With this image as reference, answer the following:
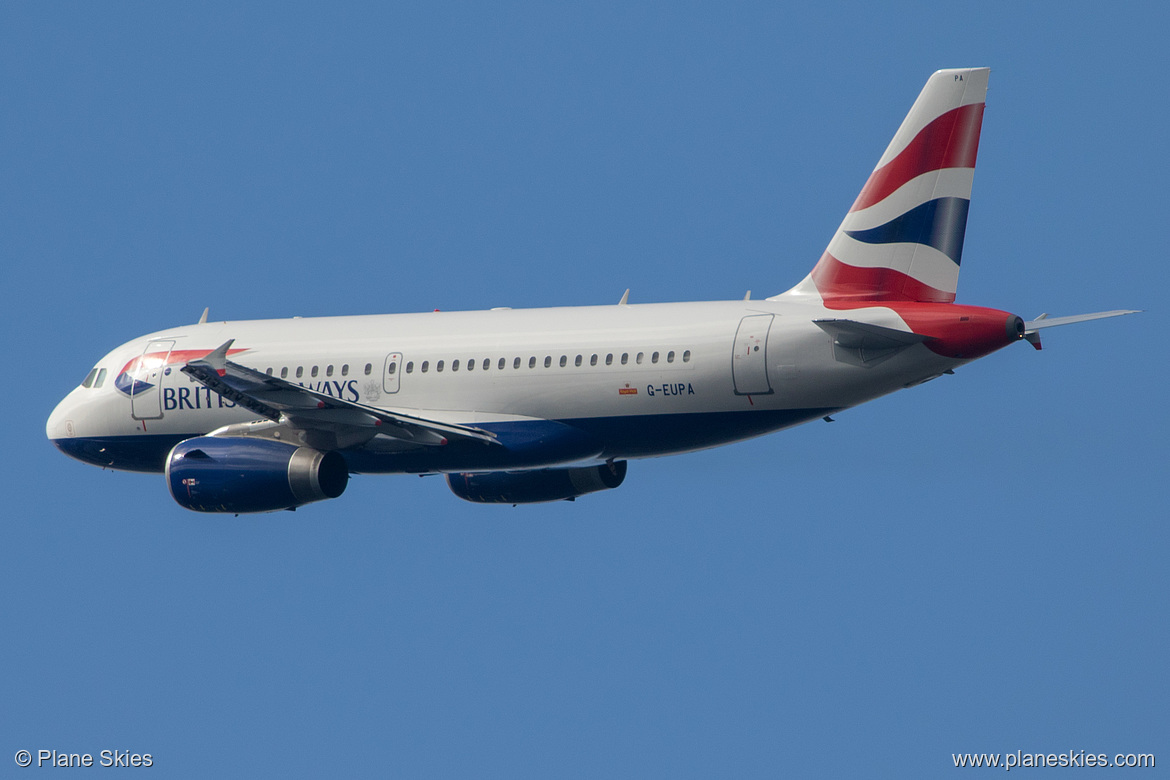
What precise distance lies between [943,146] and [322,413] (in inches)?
548

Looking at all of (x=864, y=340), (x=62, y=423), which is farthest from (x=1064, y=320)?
(x=62, y=423)

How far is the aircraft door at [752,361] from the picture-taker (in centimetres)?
3650

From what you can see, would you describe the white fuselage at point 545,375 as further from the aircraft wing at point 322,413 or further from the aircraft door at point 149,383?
the aircraft wing at point 322,413

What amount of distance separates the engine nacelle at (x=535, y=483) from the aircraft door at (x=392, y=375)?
3.61 metres

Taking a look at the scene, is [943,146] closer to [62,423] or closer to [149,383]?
[149,383]

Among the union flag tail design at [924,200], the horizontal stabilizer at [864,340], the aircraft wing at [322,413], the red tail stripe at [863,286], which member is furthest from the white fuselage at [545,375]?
the union flag tail design at [924,200]

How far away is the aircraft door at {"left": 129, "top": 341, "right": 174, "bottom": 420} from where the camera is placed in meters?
42.9

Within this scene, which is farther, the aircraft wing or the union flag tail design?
the aircraft wing

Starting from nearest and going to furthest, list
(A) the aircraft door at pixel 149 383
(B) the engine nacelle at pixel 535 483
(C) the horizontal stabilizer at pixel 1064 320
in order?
(C) the horizontal stabilizer at pixel 1064 320
(B) the engine nacelle at pixel 535 483
(A) the aircraft door at pixel 149 383

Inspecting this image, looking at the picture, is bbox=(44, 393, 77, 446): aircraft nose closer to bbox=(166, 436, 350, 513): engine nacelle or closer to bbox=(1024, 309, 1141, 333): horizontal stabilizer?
bbox=(166, 436, 350, 513): engine nacelle

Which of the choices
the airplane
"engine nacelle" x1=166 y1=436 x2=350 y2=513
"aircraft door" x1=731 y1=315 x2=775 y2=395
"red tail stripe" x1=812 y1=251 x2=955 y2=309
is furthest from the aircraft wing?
"red tail stripe" x1=812 y1=251 x2=955 y2=309

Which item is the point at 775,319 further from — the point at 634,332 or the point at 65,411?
the point at 65,411

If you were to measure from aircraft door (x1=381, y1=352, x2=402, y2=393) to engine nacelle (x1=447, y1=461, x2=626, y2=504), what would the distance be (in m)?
3.61

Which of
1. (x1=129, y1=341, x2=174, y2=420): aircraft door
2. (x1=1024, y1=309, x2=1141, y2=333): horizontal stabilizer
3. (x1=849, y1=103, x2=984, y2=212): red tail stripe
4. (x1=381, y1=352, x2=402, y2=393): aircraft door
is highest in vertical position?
(x1=129, y1=341, x2=174, y2=420): aircraft door
